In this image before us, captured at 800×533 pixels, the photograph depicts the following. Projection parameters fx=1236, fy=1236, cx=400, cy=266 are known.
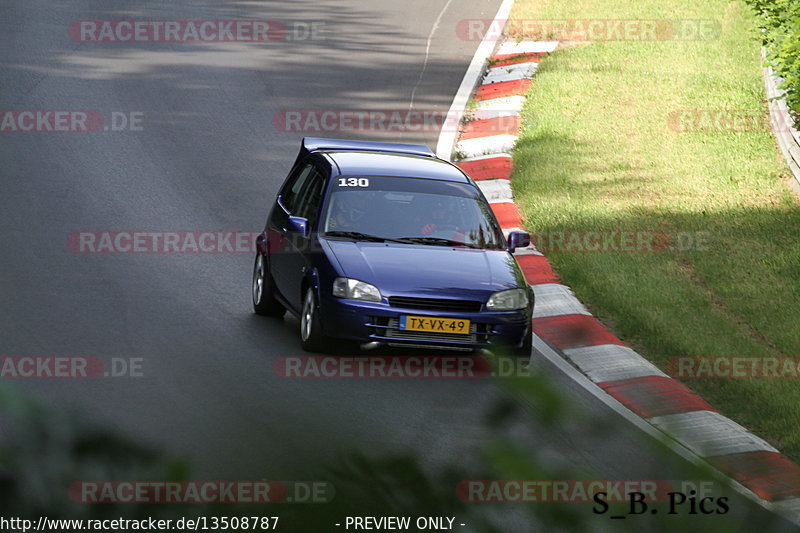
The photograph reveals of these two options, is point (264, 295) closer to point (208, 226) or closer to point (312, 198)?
point (312, 198)

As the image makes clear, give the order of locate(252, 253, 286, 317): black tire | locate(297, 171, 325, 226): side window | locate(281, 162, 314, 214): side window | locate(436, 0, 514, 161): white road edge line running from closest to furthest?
locate(297, 171, 325, 226): side window
locate(252, 253, 286, 317): black tire
locate(281, 162, 314, 214): side window
locate(436, 0, 514, 161): white road edge line

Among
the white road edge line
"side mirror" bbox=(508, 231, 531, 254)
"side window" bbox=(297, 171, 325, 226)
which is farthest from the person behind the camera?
the white road edge line

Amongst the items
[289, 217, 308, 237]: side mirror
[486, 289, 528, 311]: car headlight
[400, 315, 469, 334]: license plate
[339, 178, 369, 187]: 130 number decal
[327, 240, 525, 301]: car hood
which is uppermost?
[339, 178, 369, 187]: 130 number decal

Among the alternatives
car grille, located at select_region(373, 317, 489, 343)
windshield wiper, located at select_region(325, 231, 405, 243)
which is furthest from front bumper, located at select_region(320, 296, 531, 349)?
windshield wiper, located at select_region(325, 231, 405, 243)

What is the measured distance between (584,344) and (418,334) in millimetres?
7794

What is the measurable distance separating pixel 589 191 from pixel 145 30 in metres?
10.9

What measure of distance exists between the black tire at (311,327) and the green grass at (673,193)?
280 centimetres

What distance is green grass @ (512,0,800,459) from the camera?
10.8 meters

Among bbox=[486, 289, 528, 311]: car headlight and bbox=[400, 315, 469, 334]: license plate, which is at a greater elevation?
bbox=[486, 289, 528, 311]: car headlight

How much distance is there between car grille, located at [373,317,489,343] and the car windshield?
38.7 inches

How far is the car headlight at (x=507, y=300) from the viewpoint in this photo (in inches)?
393

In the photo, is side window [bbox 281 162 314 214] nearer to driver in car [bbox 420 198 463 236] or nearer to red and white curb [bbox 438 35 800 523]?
driver in car [bbox 420 198 463 236]

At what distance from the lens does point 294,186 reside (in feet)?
39.3

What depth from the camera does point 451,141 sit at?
17828 millimetres
